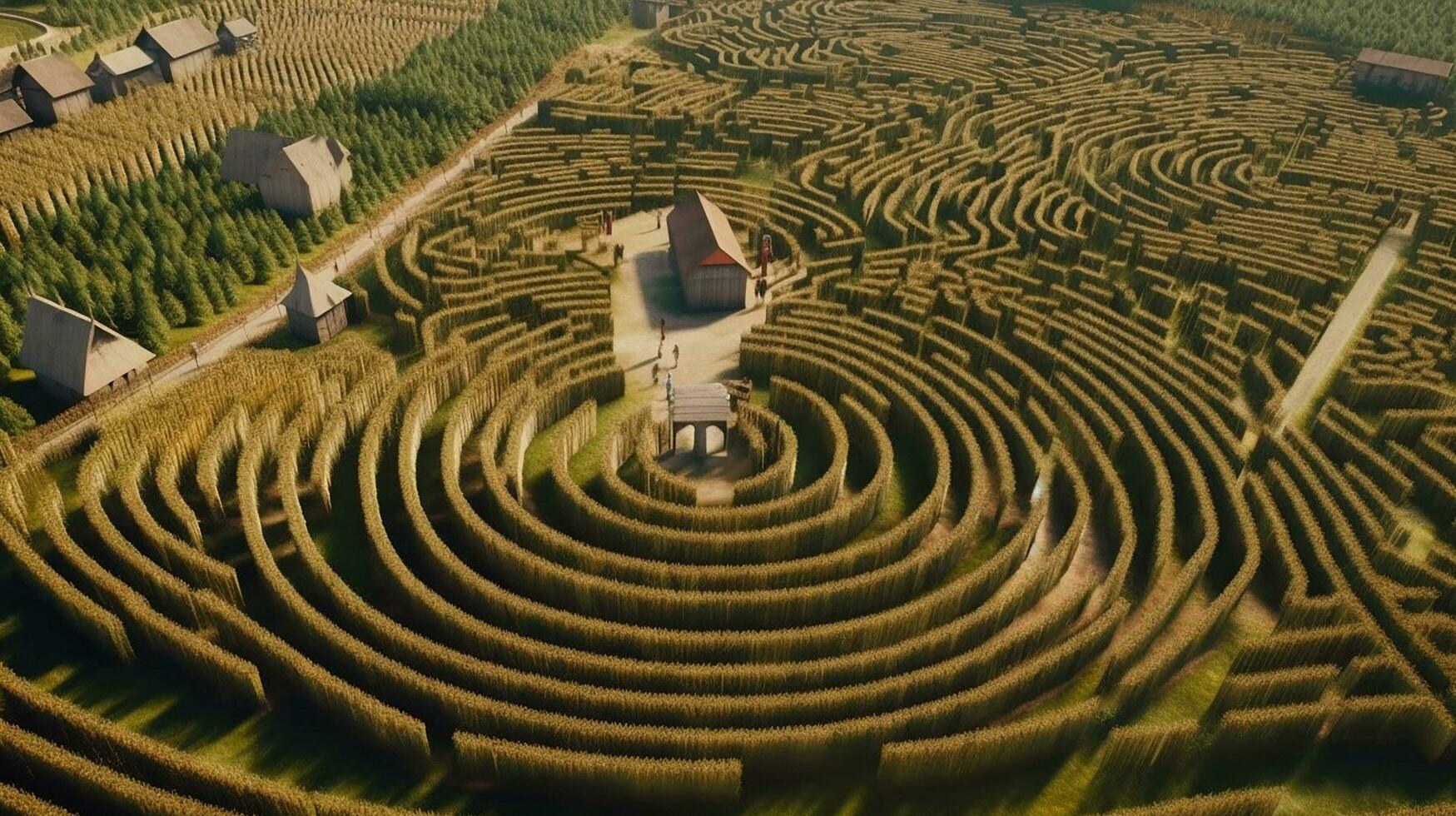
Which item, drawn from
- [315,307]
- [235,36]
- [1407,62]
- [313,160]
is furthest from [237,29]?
[1407,62]

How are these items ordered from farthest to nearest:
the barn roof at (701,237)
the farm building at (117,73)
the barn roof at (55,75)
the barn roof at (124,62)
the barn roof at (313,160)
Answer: the farm building at (117,73) → the barn roof at (124,62) → the barn roof at (55,75) → the barn roof at (313,160) → the barn roof at (701,237)

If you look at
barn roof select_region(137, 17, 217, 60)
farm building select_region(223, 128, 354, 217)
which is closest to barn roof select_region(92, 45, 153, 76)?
barn roof select_region(137, 17, 217, 60)

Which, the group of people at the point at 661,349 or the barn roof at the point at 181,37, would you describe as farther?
the barn roof at the point at 181,37

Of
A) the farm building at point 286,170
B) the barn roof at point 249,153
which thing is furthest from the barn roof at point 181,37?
the farm building at point 286,170

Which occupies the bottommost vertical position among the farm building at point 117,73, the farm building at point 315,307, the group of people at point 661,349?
the group of people at point 661,349

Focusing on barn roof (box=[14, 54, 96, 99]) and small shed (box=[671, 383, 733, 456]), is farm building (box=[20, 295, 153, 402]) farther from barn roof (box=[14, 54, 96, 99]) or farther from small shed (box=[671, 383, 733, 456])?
barn roof (box=[14, 54, 96, 99])

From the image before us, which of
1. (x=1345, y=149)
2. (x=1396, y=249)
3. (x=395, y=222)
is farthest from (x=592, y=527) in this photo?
(x=1345, y=149)

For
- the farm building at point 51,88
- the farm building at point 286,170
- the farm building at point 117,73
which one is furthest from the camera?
the farm building at point 117,73

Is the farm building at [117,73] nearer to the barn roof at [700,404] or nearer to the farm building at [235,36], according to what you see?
the farm building at [235,36]

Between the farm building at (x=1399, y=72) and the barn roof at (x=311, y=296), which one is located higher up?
the farm building at (x=1399, y=72)

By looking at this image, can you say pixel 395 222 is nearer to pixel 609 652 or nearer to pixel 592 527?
pixel 592 527
